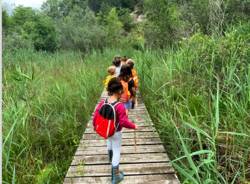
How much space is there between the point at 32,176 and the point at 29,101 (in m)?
1.31

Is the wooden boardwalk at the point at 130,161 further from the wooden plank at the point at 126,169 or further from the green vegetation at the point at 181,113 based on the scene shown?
the green vegetation at the point at 181,113

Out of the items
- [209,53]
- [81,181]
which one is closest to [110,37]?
[209,53]

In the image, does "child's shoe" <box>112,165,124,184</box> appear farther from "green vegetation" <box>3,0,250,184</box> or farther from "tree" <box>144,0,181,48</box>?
"tree" <box>144,0,181,48</box>

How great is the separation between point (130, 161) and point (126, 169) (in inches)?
7.3

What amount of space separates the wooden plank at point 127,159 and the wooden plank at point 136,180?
33cm

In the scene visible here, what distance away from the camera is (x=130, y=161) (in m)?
3.30

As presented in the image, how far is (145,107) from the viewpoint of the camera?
5.84m

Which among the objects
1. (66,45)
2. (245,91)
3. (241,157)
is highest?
(245,91)

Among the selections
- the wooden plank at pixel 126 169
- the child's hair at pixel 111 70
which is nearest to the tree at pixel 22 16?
the child's hair at pixel 111 70

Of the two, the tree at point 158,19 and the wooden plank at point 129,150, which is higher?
the tree at point 158,19

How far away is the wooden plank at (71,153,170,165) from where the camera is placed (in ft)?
10.8

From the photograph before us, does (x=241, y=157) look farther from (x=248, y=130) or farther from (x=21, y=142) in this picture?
(x=21, y=142)

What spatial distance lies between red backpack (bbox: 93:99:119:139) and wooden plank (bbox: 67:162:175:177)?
420 millimetres

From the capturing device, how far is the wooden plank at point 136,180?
285cm
